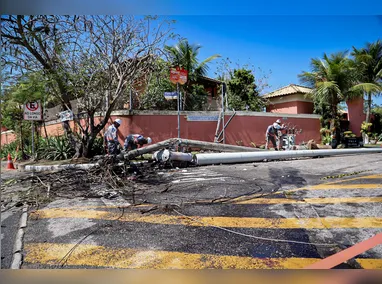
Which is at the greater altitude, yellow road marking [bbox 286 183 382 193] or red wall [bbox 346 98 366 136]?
red wall [bbox 346 98 366 136]

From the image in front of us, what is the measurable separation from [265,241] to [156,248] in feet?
4.14

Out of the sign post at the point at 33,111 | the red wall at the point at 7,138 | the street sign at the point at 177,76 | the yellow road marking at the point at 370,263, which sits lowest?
the yellow road marking at the point at 370,263

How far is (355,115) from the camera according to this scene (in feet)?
55.2

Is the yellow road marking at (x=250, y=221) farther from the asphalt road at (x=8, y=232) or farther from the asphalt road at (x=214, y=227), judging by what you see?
the asphalt road at (x=8, y=232)

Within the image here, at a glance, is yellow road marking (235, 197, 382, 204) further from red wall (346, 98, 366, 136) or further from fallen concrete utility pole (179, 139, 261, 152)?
red wall (346, 98, 366, 136)

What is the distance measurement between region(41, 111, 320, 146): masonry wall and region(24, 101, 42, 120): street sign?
2.10 meters

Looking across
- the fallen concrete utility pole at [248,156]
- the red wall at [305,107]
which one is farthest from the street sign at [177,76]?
the red wall at [305,107]

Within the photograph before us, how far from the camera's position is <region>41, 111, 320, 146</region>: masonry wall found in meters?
10.3

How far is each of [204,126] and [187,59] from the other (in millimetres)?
3015

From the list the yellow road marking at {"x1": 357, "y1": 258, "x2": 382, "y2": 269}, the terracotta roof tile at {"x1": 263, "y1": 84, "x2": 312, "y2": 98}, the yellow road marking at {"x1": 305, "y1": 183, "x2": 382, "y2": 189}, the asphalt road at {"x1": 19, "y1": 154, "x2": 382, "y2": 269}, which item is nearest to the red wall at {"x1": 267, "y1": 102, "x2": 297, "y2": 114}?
the terracotta roof tile at {"x1": 263, "y1": 84, "x2": 312, "y2": 98}

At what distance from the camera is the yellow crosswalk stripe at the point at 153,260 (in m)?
2.74

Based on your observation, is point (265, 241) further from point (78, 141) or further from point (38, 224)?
point (78, 141)

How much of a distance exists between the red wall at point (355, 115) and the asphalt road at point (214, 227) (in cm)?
1207

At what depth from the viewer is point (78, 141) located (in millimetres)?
10211
